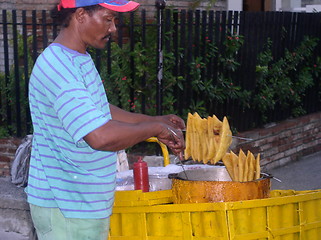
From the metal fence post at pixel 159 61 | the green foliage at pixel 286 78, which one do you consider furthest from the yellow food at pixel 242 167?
the green foliage at pixel 286 78

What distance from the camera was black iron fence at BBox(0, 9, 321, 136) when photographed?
6.96 metres

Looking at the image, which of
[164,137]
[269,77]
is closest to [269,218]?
[164,137]

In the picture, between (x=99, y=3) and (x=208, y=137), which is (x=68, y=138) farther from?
(x=208, y=137)

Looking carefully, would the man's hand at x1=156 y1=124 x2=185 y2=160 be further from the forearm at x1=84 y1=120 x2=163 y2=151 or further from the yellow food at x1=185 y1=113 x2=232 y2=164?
the yellow food at x1=185 y1=113 x2=232 y2=164

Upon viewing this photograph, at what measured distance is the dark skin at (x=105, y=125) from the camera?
264 cm

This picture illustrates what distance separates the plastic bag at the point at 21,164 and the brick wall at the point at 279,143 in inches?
96.7

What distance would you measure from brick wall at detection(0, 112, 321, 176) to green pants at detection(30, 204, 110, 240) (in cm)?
449

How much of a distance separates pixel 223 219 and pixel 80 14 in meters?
1.18

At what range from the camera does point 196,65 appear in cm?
727

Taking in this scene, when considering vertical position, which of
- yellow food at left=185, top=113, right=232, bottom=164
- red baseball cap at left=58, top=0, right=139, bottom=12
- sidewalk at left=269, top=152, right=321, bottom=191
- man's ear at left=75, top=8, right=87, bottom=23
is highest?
→ red baseball cap at left=58, top=0, right=139, bottom=12

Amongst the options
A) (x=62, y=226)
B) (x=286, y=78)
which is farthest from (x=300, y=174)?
(x=62, y=226)

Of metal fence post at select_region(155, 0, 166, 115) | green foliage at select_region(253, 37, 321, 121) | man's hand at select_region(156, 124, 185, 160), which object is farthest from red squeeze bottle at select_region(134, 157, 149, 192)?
green foliage at select_region(253, 37, 321, 121)

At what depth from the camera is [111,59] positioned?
24.1 ft

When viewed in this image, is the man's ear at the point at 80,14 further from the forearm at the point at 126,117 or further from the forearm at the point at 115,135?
the forearm at the point at 126,117
